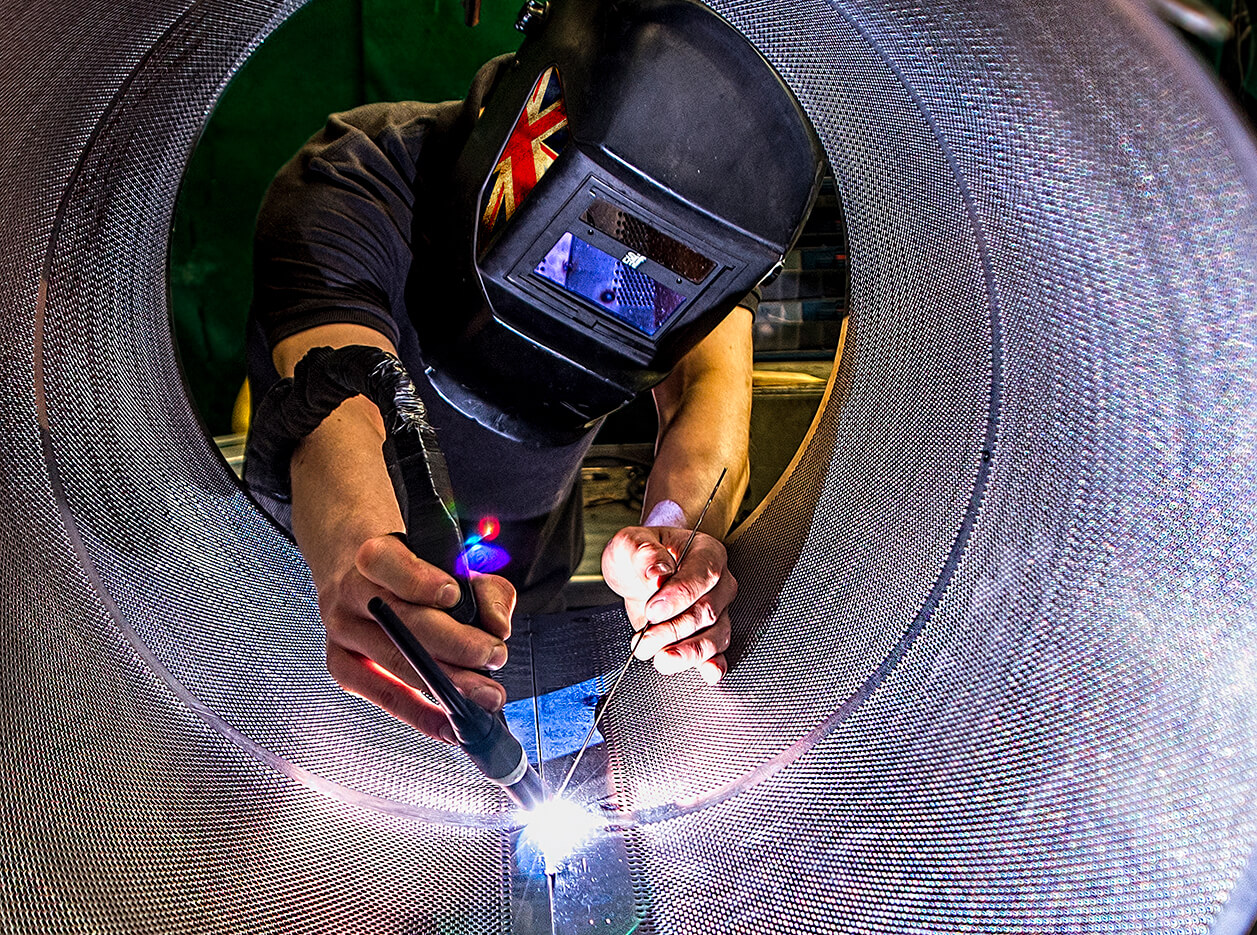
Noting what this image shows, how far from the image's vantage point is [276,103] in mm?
2357

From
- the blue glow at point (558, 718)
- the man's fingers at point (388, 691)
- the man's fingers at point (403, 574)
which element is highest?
the man's fingers at point (403, 574)

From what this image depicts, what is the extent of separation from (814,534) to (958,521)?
258 mm

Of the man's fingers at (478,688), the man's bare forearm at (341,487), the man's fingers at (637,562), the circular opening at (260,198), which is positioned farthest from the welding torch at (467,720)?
the circular opening at (260,198)

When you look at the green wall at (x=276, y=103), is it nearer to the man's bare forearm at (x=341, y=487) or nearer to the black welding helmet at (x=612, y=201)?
the black welding helmet at (x=612, y=201)

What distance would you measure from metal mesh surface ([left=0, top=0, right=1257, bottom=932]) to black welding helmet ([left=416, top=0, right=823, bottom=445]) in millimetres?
69

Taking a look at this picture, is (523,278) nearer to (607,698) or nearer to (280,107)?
(607,698)

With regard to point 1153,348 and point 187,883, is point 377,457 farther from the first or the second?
point 1153,348

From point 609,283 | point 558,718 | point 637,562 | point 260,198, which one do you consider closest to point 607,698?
point 558,718

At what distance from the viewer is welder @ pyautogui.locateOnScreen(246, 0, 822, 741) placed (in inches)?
33.0

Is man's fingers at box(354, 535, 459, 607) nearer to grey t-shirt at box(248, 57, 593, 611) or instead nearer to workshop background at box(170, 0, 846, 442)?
grey t-shirt at box(248, 57, 593, 611)

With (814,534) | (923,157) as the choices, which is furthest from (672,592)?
(923,157)

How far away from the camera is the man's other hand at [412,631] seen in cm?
75

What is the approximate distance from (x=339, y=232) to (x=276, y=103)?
1489mm

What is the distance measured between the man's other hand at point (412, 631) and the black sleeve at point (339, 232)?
0.37m
